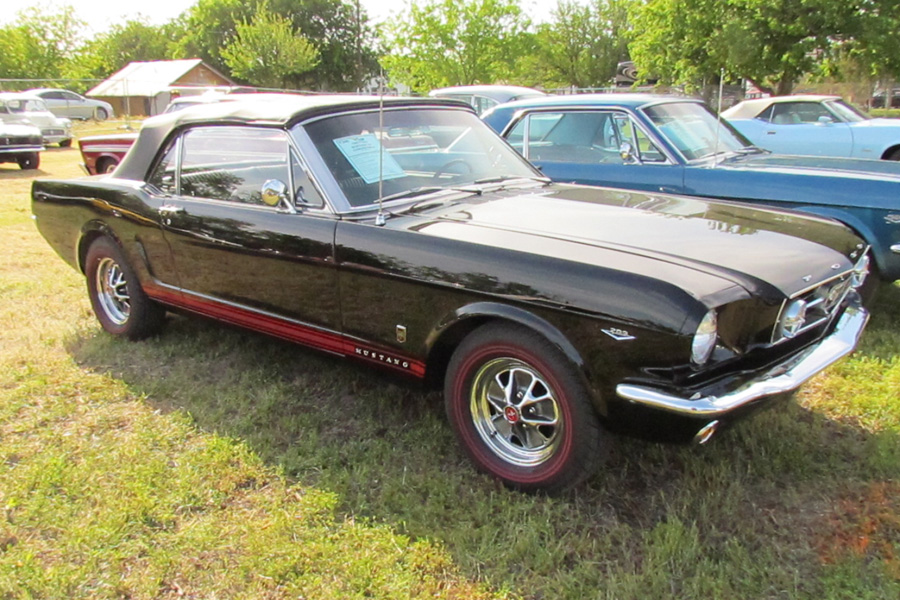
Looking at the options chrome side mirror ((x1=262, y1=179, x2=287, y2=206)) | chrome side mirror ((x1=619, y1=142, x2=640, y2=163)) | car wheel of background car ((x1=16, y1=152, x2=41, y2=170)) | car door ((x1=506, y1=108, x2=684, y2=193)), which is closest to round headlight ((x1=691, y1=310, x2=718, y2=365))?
chrome side mirror ((x1=262, y1=179, x2=287, y2=206))

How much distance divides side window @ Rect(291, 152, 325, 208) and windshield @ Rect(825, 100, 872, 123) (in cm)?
971

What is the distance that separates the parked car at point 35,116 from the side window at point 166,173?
16836 millimetres

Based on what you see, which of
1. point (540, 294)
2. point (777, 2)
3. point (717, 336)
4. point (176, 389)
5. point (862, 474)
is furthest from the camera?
point (777, 2)

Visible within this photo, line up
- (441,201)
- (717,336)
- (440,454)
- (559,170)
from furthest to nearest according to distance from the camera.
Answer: (559,170)
(441,201)
(440,454)
(717,336)

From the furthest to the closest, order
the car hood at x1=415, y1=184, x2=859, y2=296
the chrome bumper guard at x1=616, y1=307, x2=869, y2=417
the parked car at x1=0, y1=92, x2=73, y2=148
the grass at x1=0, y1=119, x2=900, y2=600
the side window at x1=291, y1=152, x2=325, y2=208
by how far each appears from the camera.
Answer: the parked car at x1=0, y1=92, x2=73, y2=148 → the side window at x1=291, y1=152, x2=325, y2=208 → the car hood at x1=415, y1=184, x2=859, y2=296 → the grass at x1=0, y1=119, x2=900, y2=600 → the chrome bumper guard at x1=616, y1=307, x2=869, y2=417

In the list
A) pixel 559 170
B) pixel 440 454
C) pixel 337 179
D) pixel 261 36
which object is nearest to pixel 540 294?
pixel 440 454

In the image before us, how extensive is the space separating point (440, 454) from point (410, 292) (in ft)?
2.49

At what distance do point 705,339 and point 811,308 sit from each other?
782 mm

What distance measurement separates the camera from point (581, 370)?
2549 millimetres

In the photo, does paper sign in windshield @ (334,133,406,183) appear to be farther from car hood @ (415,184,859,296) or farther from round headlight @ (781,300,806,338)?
round headlight @ (781,300,806,338)

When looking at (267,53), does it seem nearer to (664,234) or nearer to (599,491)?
(664,234)

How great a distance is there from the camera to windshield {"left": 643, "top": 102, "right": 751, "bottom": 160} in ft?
18.4

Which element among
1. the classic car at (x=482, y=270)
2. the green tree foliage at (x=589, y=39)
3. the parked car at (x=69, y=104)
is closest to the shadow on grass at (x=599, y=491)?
the classic car at (x=482, y=270)

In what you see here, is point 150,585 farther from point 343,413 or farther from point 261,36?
point 261,36
